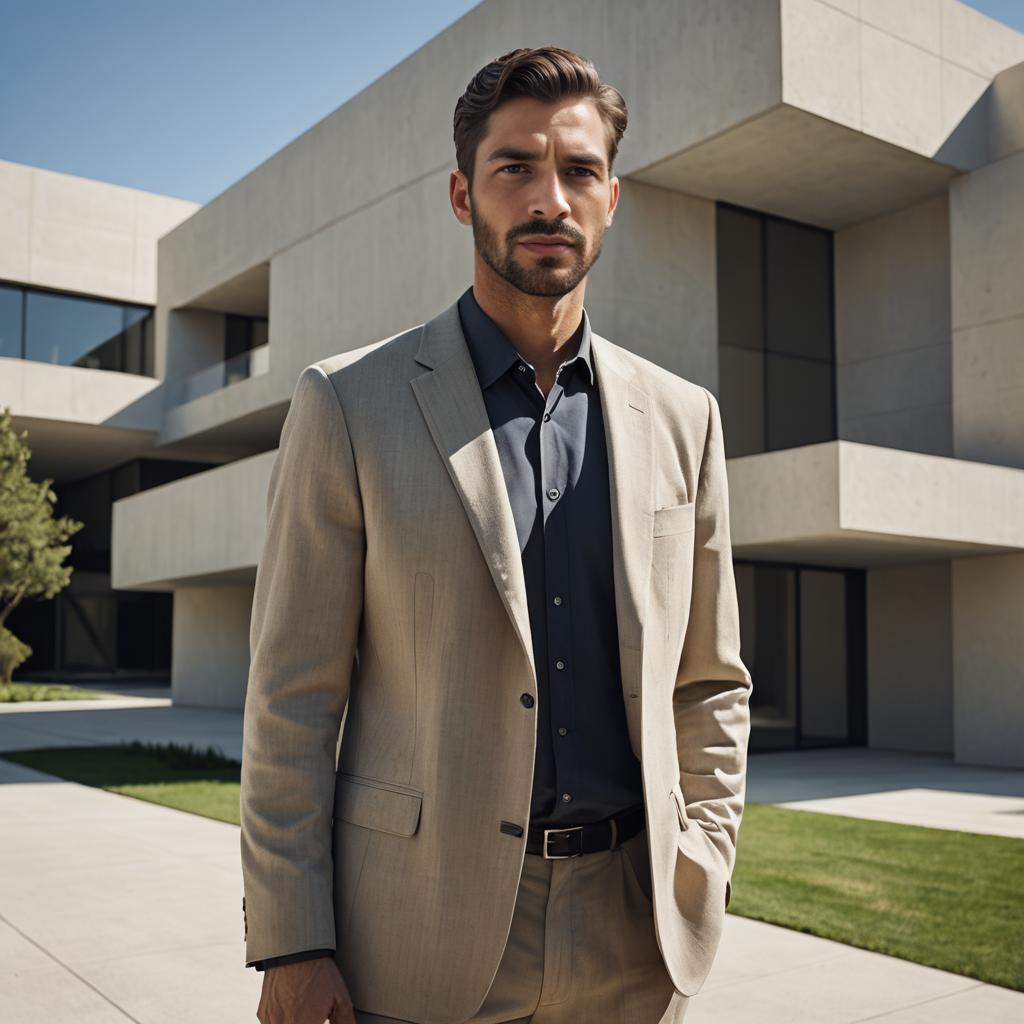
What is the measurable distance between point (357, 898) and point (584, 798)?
0.42m

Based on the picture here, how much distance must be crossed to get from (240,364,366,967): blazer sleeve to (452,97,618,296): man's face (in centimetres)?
42

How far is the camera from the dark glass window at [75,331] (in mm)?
30484

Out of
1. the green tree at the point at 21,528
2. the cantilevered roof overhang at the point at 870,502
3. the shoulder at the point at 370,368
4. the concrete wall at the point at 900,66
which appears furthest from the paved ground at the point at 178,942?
the green tree at the point at 21,528

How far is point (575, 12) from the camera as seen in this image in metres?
17.1

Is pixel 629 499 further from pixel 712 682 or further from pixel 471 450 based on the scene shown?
pixel 712 682

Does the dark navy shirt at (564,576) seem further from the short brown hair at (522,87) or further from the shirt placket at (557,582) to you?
the short brown hair at (522,87)

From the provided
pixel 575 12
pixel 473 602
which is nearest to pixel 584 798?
pixel 473 602

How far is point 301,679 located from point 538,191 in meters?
0.97

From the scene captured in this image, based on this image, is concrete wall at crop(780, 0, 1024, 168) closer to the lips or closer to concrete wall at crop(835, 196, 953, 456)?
concrete wall at crop(835, 196, 953, 456)

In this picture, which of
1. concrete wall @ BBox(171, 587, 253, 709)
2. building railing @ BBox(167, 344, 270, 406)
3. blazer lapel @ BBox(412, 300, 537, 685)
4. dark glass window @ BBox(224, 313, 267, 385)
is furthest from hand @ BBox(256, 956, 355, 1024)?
dark glass window @ BBox(224, 313, 267, 385)

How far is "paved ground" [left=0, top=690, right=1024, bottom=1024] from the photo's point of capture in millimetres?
5027

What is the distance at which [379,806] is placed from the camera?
6.75 feet

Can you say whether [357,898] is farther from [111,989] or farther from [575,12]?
[575,12]

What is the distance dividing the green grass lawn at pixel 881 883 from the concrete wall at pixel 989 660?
5787 mm
